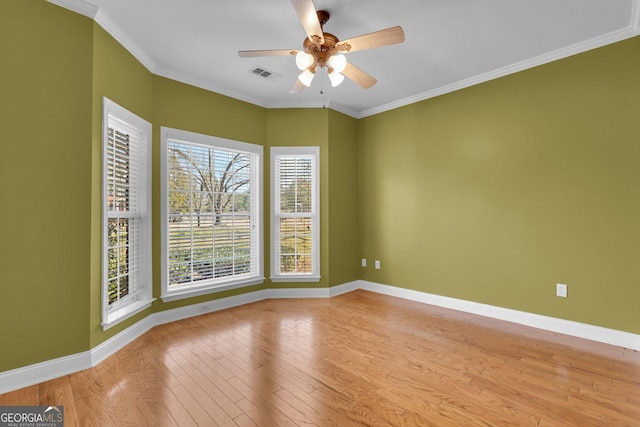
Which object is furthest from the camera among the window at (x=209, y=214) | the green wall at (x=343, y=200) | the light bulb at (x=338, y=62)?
the green wall at (x=343, y=200)

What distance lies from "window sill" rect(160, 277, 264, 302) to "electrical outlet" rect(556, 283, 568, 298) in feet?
11.6

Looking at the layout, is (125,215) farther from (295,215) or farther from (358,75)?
(358,75)

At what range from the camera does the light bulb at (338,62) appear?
2293mm

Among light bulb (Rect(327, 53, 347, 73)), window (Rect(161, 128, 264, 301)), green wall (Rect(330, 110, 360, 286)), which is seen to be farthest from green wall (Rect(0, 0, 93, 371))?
green wall (Rect(330, 110, 360, 286))

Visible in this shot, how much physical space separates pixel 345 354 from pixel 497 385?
1153mm

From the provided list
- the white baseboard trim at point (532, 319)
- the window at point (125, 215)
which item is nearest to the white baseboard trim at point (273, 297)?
the white baseboard trim at point (532, 319)

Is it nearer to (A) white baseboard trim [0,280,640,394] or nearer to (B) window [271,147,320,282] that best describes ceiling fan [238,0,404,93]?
(B) window [271,147,320,282]

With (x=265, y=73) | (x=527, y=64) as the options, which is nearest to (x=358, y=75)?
(x=265, y=73)

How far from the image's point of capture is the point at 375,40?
7.01ft

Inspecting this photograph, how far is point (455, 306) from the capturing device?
12.5 ft

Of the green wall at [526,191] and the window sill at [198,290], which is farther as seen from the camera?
the window sill at [198,290]

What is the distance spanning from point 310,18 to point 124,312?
2.95 m

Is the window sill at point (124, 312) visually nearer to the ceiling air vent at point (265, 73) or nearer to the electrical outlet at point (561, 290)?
the ceiling air vent at point (265, 73)

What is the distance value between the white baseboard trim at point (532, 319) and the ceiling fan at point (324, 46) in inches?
114
